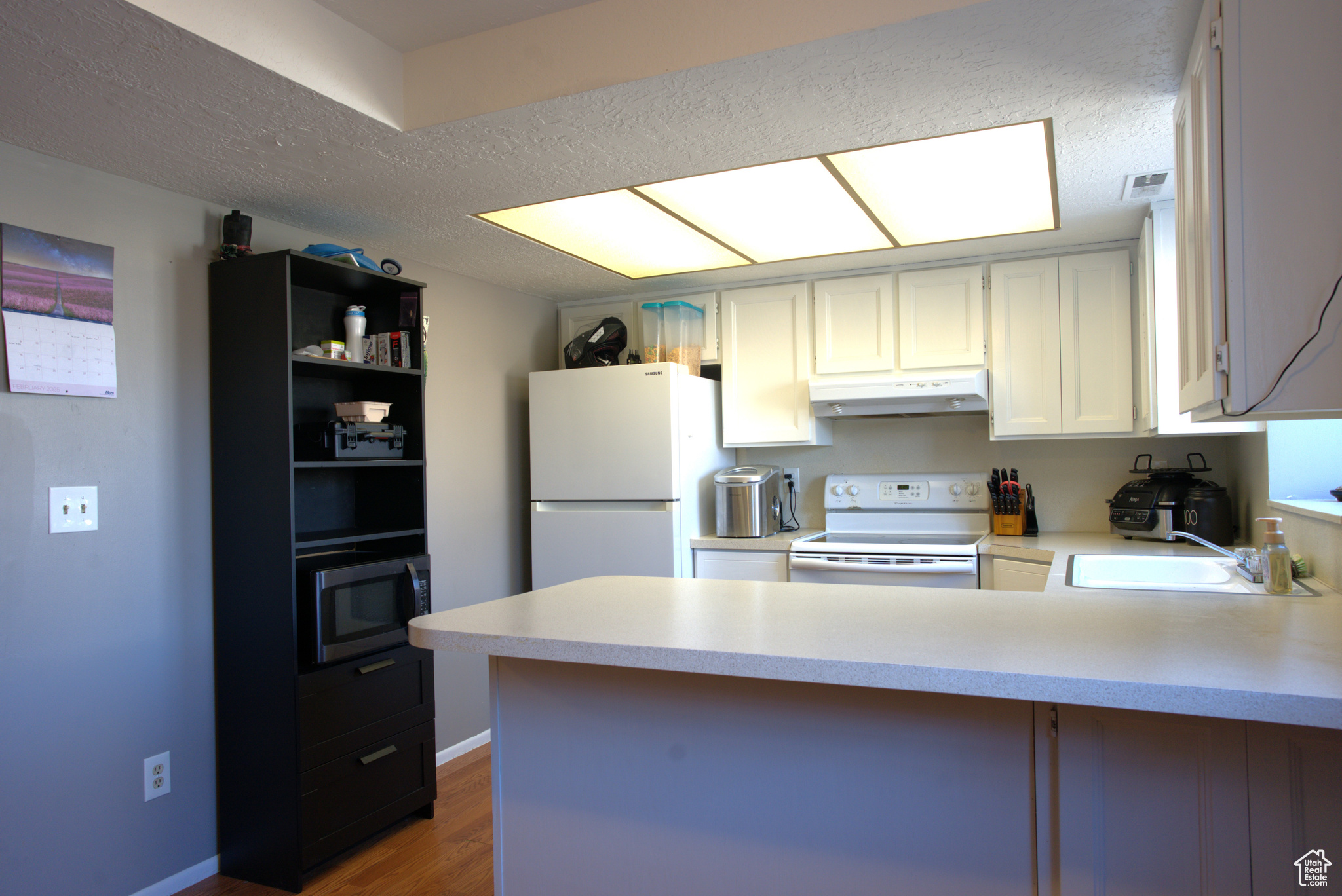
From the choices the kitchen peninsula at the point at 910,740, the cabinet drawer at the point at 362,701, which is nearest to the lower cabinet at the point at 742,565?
the cabinet drawer at the point at 362,701

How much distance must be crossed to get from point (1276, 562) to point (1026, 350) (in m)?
1.63

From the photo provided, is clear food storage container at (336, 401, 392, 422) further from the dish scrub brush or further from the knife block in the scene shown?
the dish scrub brush

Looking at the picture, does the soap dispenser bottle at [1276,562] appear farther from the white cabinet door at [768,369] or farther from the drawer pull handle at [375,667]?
the drawer pull handle at [375,667]

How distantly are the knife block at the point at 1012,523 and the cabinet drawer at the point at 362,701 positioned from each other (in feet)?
7.84

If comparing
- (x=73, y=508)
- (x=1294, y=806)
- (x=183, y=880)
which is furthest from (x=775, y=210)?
(x=183, y=880)

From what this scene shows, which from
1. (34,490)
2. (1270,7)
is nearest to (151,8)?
(34,490)

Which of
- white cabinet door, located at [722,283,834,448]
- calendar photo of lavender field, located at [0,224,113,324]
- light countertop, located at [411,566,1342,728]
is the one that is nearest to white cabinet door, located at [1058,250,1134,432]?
white cabinet door, located at [722,283,834,448]

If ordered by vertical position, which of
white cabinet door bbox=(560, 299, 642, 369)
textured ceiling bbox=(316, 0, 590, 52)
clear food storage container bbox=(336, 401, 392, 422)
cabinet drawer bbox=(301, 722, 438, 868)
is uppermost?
textured ceiling bbox=(316, 0, 590, 52)

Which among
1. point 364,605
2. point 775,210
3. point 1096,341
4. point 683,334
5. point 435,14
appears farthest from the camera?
point 683,334

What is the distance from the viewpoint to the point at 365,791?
2.63 meters

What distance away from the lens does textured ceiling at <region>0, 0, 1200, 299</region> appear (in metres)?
1.62

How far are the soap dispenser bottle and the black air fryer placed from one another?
90 centimetres

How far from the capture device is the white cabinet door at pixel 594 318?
4074 millimetres

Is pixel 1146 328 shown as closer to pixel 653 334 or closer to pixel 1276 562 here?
pixel 1276 562
